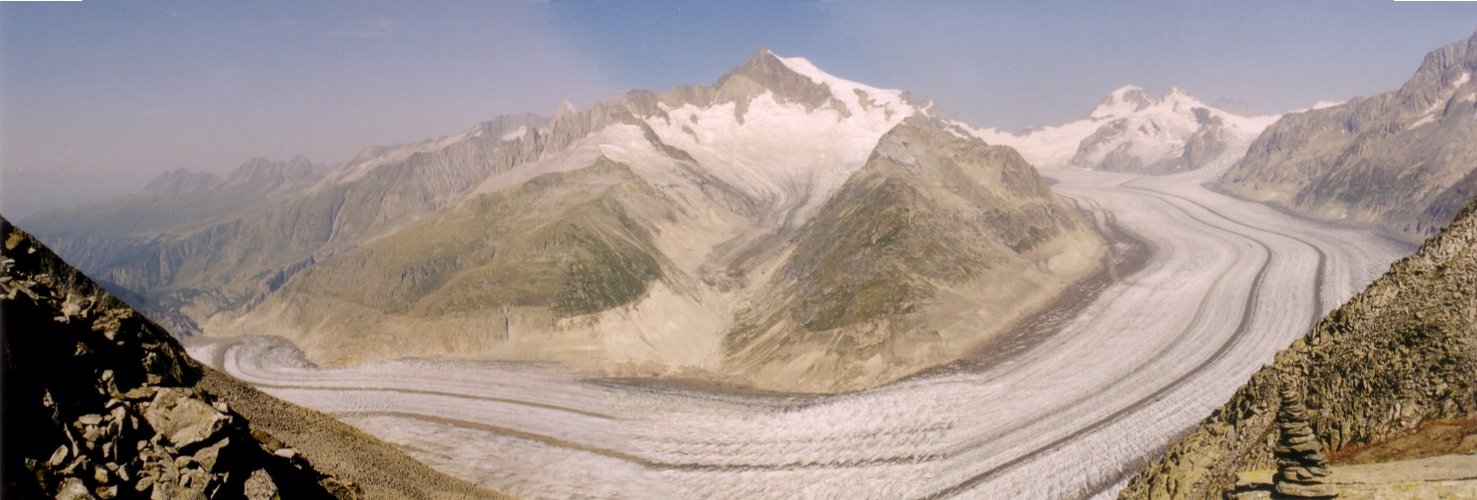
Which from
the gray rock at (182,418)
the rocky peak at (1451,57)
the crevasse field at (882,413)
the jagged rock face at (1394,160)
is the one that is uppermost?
the rocky peak at (1451,57)

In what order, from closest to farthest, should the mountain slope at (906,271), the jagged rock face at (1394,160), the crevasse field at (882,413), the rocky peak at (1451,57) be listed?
the crevasse field at (882,413) < the mountain slope at (906,271) < the jagged rock face at (1394,160) < the rocky peak at (1451,57)

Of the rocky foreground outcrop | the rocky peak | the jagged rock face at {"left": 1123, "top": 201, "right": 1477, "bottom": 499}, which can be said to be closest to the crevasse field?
the jagged rock face at {"left": 1123, "top": 201, "right": 1477, "bottom": 499}

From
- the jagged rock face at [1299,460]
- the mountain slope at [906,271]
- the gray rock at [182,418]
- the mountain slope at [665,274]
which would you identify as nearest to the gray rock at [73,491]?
the gray rock at [182,418]

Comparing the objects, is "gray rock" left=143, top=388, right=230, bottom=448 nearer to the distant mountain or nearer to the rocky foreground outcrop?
the rocky foreground outcrop

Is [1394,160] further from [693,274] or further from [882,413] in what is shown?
[882,413]

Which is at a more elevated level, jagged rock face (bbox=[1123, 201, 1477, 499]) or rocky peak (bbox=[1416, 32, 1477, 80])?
rocky peak (bbox=[1416, 32, 1477, 80])

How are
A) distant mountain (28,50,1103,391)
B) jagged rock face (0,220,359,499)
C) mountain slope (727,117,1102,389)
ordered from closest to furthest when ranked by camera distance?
jagged rock face (0,220,359,499)
mountain slope (727,117,1102,389)
distant mountain (28,50,1103,391)

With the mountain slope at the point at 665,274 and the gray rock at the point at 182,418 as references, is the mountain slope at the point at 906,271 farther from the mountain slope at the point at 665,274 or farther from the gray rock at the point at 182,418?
the gray rock at the point at 182,418

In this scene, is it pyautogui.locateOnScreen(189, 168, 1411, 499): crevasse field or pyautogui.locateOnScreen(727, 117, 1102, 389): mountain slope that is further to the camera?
pyautogui.locateOnScreen(727, 117, 1102, 389): mountain slope
